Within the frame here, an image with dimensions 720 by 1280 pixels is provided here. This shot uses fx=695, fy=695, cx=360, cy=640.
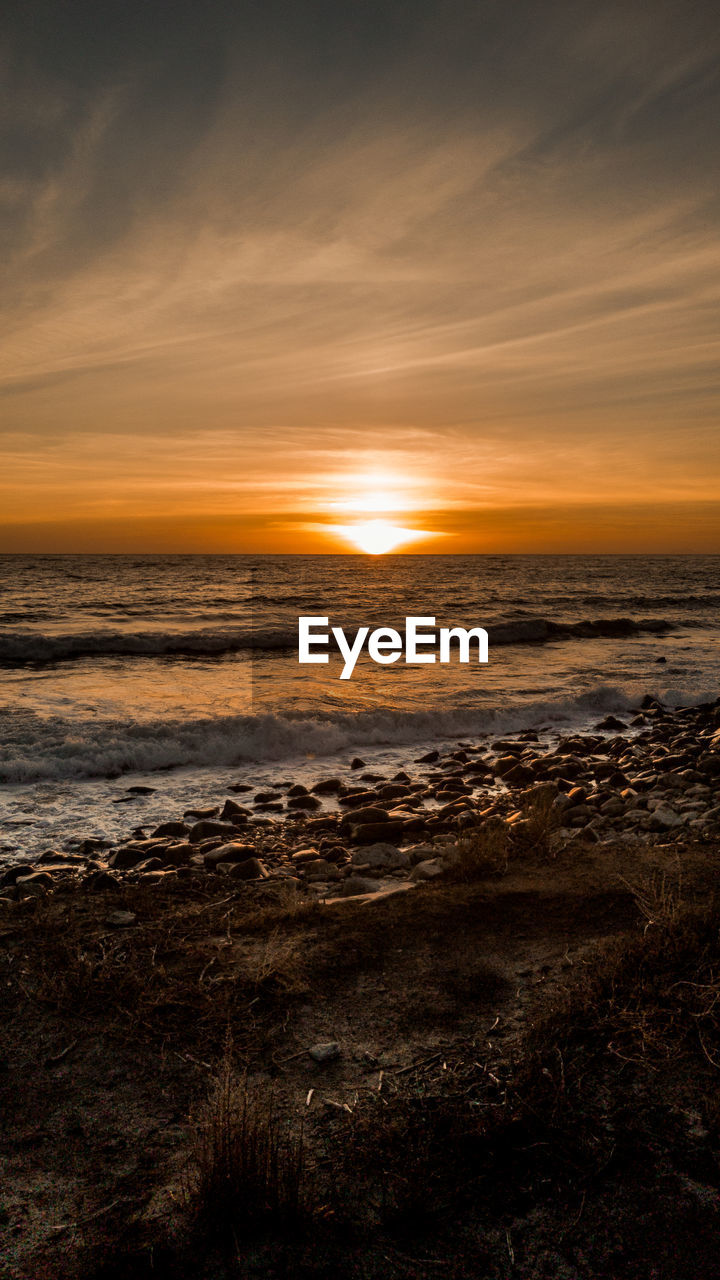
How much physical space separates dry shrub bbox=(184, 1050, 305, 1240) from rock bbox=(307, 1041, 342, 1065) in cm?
76

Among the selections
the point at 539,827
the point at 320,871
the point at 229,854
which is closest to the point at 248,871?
the point at 229,854

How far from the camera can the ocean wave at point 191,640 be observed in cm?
2161

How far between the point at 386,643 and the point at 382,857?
1865cm

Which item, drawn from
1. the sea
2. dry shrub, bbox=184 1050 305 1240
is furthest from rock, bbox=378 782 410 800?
dry shrub, bbox=184 1050 305 1240

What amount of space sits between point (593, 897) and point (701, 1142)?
96.9 inches

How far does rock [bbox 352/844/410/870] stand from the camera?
6.49m

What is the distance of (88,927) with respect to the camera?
192 inches

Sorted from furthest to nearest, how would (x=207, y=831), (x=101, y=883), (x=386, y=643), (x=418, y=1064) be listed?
(x=386, y=643), (x=207, y=831), (x=101, y=883), (x=418, y=1064)

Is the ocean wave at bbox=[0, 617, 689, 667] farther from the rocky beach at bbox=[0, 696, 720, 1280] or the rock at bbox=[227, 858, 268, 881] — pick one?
the rocky beach at bbox=[0, 696, 720, 1280]

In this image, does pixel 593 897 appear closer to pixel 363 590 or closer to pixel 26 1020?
pixel 26 1020

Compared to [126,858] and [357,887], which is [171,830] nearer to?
[126,858]

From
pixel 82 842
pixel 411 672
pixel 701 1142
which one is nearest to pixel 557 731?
pixel 411 672

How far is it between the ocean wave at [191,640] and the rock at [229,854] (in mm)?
15391

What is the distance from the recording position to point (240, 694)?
15023 mm
